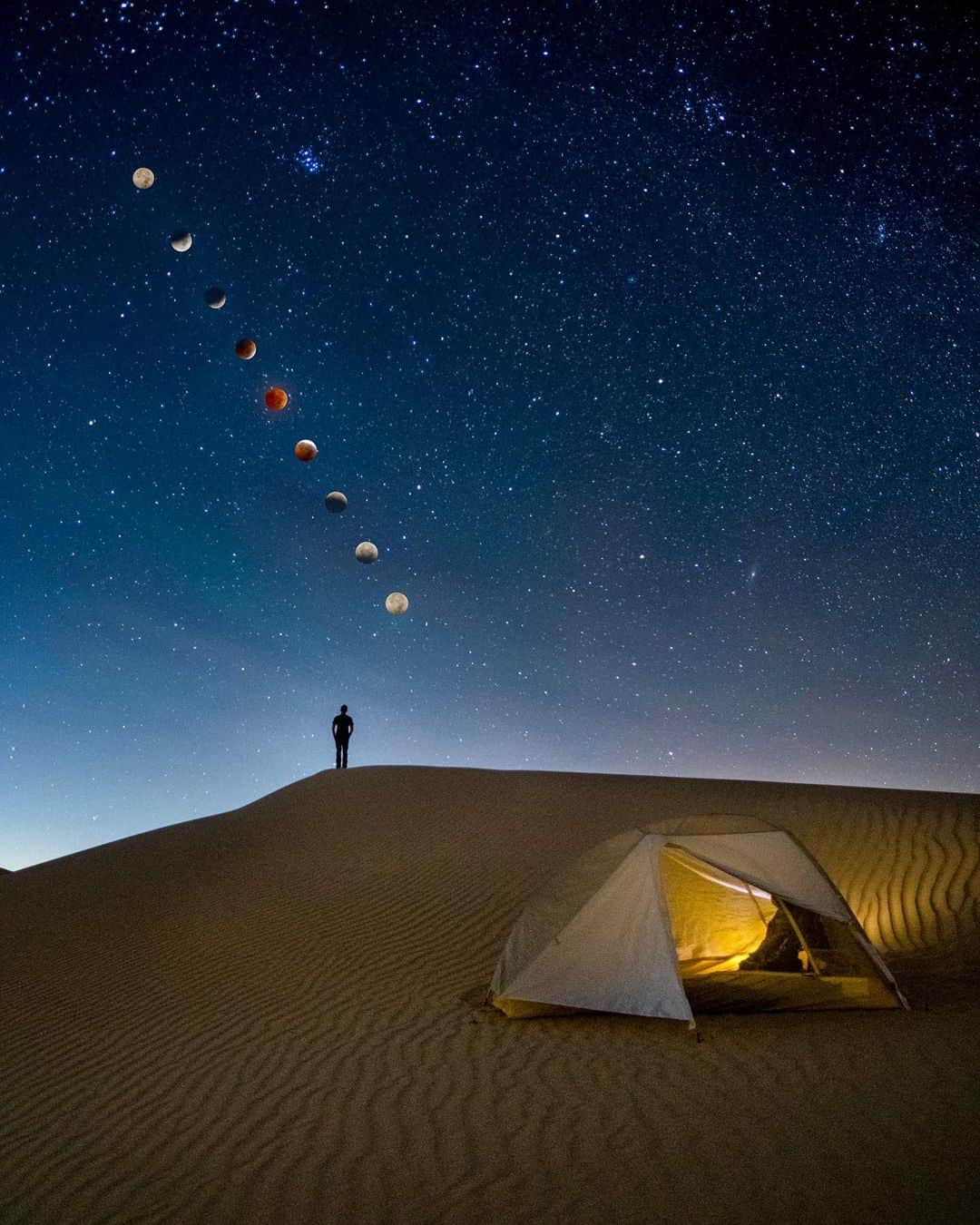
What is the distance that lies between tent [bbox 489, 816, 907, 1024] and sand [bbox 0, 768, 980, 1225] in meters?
0.27

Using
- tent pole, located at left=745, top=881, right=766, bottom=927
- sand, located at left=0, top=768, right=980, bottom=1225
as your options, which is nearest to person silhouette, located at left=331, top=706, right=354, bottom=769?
sand, located at left=0, top=768, right=980, bottom=1225

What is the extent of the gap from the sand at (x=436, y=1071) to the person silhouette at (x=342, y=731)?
8.37 m

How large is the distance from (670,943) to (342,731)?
677 inches

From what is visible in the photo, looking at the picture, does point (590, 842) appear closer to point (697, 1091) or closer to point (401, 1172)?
point (697, 1091)

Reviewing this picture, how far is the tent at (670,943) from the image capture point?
25.0 ft

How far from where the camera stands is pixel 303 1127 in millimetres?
5543

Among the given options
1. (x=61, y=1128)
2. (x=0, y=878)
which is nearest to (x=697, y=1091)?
(x=61, y=1128)

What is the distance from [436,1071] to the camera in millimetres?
6582

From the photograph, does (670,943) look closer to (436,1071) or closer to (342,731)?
(436,1071)

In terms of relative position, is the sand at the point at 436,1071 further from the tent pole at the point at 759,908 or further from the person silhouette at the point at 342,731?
the person silhouette at the point at 342,731

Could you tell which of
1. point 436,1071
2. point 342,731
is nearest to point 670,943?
point 436,1071

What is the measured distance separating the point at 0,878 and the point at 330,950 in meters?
10.7

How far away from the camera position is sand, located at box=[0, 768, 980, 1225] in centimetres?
445

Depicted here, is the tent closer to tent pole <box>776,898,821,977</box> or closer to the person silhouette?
tent pole <box>776,898,821,977</box>
